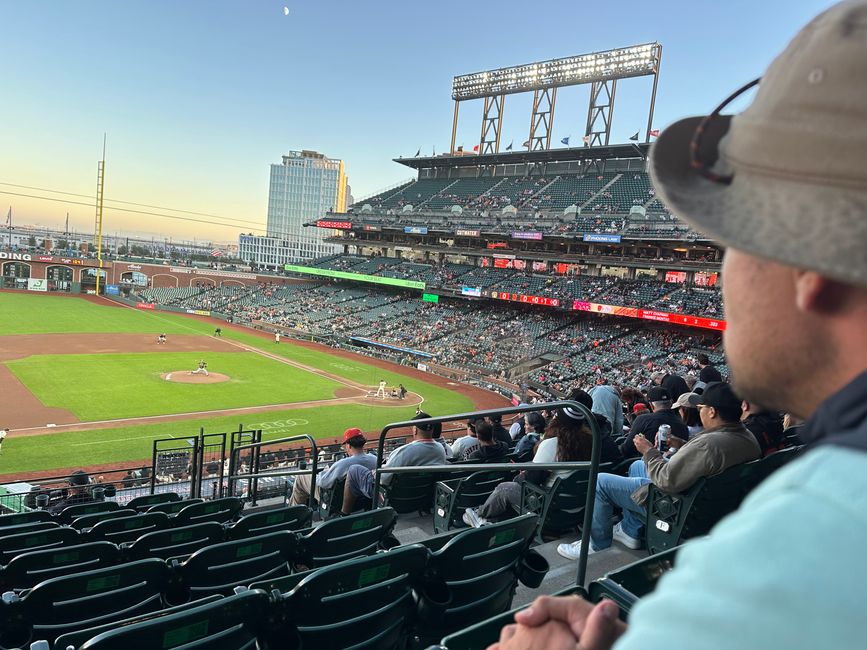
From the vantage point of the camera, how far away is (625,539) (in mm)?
5609

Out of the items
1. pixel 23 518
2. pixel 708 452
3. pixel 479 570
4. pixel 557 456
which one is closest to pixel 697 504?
pixel 708 452

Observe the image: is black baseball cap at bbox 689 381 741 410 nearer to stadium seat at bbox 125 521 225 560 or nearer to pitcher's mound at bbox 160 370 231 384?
stadium seat at bbox 125 521 225 560

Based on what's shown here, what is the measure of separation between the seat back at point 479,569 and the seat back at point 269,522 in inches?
115

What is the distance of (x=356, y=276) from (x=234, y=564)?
197ft

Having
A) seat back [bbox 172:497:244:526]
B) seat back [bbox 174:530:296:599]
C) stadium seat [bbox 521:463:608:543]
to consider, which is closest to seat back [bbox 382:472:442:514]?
stadium seat [bbox 521:463:608:543]

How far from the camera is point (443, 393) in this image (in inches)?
1388

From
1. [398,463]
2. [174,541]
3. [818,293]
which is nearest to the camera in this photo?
[818,293]

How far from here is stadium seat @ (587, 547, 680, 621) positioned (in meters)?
2.48

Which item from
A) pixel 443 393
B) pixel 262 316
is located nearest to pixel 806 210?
pixel 443 393

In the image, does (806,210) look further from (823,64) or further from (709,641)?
(709,641)

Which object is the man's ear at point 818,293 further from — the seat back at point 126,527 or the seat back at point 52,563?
the seat back at point 126,527

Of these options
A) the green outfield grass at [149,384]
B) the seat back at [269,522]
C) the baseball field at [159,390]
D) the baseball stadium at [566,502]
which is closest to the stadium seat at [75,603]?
the baseball stadium at [566,502]

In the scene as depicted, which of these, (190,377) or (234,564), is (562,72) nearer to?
(190,377)

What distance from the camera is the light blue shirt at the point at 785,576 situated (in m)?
0.63
